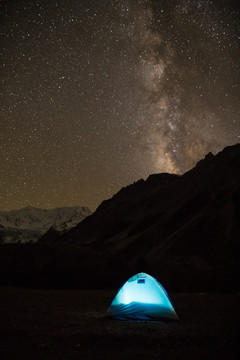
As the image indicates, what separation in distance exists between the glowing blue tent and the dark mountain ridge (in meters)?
18.8

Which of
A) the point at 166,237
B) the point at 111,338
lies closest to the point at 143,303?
the point at 111,338

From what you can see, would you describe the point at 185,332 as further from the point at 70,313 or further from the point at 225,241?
the point at 225,241

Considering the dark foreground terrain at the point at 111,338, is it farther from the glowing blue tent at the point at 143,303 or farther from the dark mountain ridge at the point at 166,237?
the dark mountain ridge at the point at 166,237

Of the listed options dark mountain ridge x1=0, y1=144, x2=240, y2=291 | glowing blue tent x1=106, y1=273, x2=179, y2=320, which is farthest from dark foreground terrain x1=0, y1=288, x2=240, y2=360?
dark mountain ridge x1=0, y1=144, x2=240, y2=291

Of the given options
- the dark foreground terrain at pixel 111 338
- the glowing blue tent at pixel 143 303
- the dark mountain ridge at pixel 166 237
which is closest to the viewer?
the dark foreground terrain at pixel 111 338

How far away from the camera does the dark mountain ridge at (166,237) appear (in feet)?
98.1

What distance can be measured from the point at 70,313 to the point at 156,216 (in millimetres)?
63548

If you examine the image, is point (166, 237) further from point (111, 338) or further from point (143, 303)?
point (111, 338)

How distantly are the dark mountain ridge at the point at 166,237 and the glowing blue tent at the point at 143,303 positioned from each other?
18752mm

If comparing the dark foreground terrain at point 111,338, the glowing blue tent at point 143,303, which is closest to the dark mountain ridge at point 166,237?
the glowing blue tent at point 143,303

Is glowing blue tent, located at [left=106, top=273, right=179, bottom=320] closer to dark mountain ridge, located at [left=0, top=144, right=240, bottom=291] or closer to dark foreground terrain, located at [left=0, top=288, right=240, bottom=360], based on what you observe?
dark foreground terrain, located at [left=0, top=288, right=240, bottom=360]

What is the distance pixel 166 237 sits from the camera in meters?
58.7

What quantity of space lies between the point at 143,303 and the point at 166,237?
49438mm

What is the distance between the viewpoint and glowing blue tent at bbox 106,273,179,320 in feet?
33.0
